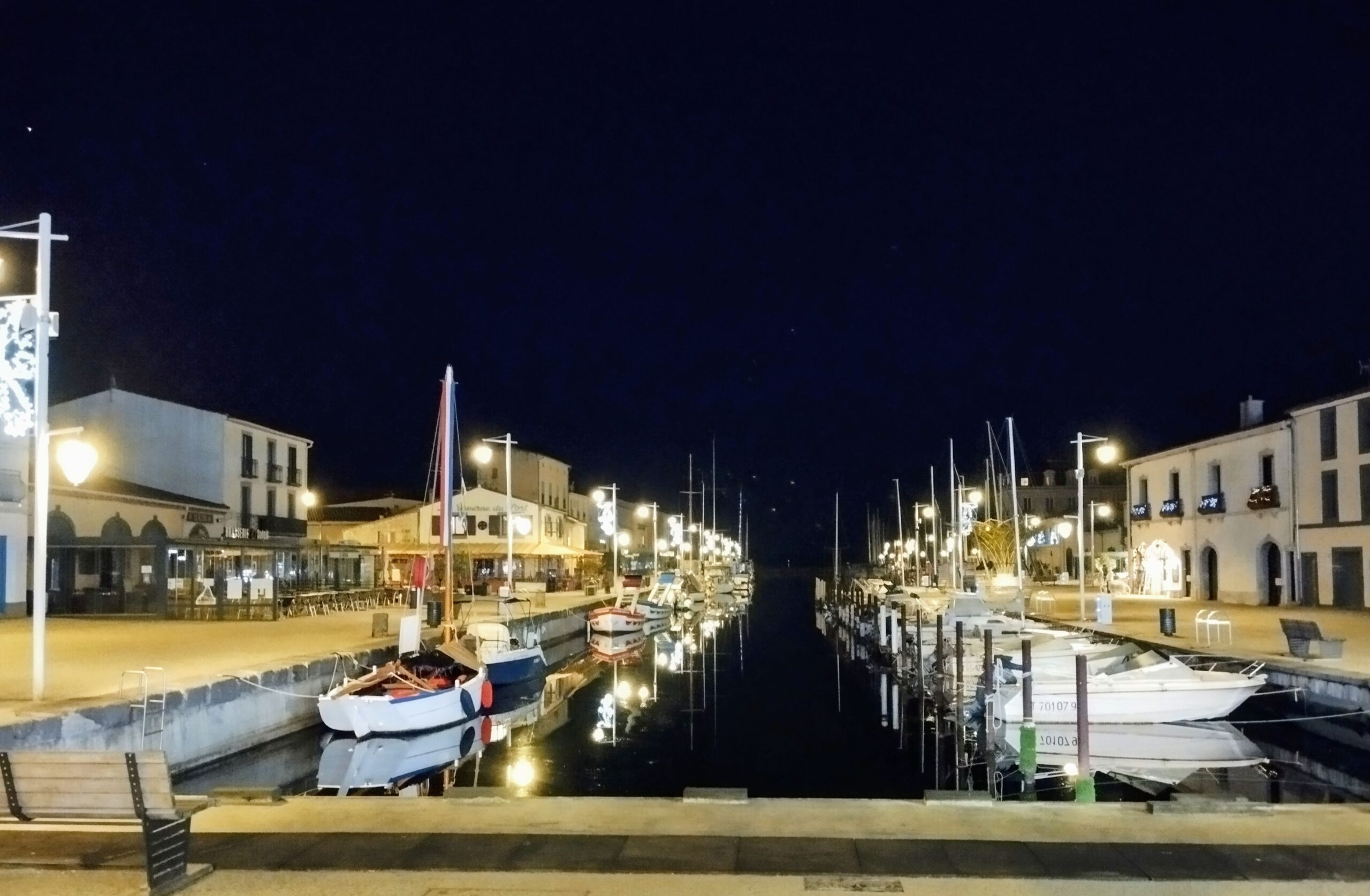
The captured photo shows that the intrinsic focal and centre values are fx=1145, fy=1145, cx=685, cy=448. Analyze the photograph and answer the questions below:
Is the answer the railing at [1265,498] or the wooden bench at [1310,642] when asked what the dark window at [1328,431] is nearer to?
the railing at [1265,498]

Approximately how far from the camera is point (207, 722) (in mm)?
20609

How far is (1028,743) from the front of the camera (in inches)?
776

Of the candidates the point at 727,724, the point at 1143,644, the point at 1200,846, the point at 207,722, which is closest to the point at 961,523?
the point at 1143,644

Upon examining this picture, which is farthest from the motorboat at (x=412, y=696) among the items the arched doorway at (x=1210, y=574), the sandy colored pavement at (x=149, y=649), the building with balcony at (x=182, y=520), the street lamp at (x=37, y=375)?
the arched doorway at (x=1210, y=574)

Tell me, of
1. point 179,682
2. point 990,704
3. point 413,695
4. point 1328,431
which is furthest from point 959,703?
point 1328,431

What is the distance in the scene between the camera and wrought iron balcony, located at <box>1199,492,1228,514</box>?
2029 inches

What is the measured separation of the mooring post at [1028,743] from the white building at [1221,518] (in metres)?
28.7

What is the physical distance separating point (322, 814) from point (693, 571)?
94.5 m

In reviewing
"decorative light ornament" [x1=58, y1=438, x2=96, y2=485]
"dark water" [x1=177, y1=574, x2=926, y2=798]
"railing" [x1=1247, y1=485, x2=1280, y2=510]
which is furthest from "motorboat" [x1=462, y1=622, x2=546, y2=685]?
"railing" [x1=1247, y1=485, x2=1280, y2=510]

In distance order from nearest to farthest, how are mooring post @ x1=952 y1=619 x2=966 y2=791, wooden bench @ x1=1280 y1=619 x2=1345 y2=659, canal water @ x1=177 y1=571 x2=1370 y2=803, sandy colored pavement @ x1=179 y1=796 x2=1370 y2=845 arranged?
sandy colored pavement @ x1=179 y1=796 x2=1370 y2=845
canal water @ x1=177 y1=571 x2=1370 y2=803
wooden bench @ x1=1280 y1=619 x2=1345 y2=659
mooring post @ x1=952 y1=619 x2=966 y2=791

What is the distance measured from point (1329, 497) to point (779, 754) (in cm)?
2919

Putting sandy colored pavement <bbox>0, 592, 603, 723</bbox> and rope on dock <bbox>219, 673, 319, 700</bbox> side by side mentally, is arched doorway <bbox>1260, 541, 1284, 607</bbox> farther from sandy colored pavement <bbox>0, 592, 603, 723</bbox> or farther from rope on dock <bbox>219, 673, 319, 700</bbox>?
rope on dock <bbox>219, 673, 319, 700</bbox>

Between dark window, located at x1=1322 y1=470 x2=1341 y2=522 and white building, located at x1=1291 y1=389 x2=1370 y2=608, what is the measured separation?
2cm

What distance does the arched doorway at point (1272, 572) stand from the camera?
159 ft
